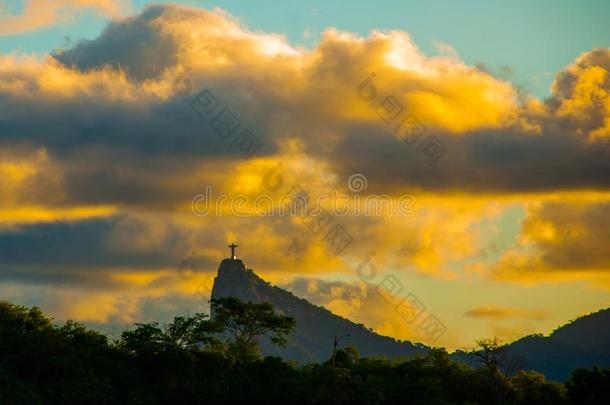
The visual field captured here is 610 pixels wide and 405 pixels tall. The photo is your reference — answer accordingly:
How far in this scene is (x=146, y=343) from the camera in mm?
120625

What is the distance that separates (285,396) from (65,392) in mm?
22924

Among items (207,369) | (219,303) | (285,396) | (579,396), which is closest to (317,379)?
(285,396)

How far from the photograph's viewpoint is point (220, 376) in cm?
11631

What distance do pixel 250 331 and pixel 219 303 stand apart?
19.6 feet

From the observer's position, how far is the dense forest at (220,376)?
108688 mm

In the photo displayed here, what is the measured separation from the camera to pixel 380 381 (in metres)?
115

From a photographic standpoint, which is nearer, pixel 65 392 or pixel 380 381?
pixel 65 392

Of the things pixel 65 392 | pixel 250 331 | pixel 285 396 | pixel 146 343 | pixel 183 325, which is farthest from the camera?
pixel 250 331

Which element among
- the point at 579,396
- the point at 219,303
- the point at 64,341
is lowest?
the point at 579,396

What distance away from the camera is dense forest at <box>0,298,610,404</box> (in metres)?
109

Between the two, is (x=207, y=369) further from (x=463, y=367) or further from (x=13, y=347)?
(x=463, y=367)

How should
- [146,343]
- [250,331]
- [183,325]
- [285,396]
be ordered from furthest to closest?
[250,331], [183,325], [146,343], [285,396]

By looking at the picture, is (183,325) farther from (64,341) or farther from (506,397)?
(506,397)

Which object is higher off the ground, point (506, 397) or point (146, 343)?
point (146, 343)
